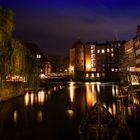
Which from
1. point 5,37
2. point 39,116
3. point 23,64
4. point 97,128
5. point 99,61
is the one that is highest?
point 99,61

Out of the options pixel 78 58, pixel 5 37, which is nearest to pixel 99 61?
pixel 78 58

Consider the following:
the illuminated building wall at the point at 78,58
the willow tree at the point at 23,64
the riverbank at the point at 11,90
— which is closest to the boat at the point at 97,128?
the riverbank at the point at 11,90

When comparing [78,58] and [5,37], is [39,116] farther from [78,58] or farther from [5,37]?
[78,58]

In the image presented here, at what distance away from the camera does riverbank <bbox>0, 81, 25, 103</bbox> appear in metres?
38.4

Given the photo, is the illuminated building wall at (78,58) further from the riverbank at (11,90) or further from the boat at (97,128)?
the boat at (97,128)

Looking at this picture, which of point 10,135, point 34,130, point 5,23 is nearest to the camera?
point 10,135

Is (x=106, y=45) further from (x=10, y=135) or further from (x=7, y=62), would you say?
(x=10, y=135)

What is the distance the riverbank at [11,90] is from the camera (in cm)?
3838

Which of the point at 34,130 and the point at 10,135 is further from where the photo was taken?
the point at 34,130

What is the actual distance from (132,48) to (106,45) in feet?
153

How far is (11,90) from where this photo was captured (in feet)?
139

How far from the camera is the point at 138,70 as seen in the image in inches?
2849

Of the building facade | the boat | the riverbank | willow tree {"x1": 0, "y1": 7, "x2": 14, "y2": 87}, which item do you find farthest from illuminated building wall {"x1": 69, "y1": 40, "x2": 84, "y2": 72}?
the boat

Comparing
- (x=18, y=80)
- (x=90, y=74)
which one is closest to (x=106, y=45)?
(x=90, y=74)
